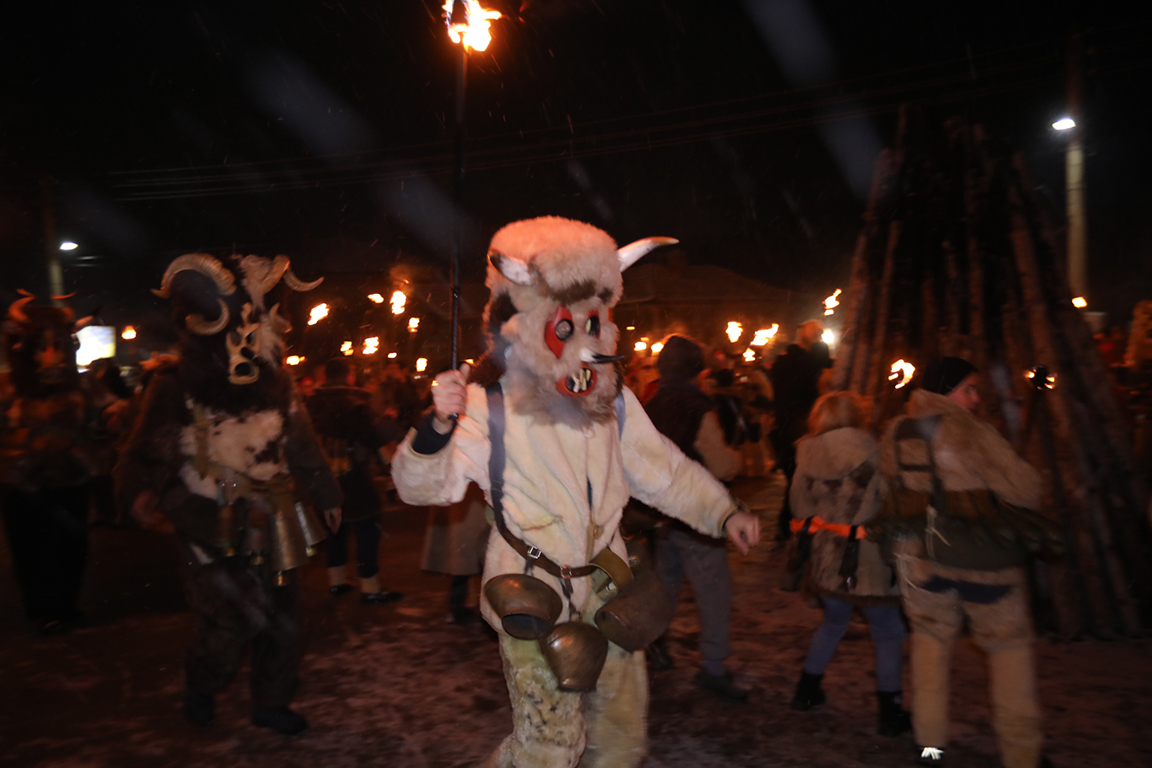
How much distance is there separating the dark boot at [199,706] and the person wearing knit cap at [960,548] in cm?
354

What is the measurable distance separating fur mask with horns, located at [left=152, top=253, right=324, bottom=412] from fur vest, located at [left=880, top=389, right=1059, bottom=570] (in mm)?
3202

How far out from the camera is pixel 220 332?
425 cm

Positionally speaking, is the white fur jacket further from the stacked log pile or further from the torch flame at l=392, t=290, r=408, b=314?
the torch flame at l=392, t=290, r=408, b=314

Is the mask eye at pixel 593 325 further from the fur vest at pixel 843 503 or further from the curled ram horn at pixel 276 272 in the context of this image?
the curled ram horn at pixel 276 272

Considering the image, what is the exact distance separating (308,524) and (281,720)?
100 cm

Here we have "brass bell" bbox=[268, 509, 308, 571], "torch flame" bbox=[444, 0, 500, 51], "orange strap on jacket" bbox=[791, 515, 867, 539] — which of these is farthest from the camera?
"orange strap on jacket" bbox=[791, 515, 867, 539]

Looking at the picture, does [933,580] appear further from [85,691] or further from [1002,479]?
[85,691]

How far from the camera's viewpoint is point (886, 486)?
4.08 meters

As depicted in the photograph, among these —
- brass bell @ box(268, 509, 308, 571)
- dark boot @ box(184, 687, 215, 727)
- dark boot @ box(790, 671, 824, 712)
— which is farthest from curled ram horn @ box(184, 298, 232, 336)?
dark boot @ box(790, 671, 824, 712)

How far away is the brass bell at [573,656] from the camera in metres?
2.51

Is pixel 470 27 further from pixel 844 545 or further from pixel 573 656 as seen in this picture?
pixel 844 545

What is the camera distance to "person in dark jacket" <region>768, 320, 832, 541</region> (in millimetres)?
8227

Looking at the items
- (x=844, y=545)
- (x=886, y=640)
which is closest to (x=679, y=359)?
(x=844, y=545)

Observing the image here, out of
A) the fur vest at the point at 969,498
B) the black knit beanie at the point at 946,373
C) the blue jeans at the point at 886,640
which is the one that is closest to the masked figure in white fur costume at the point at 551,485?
the fur vest at the point at 969,498
